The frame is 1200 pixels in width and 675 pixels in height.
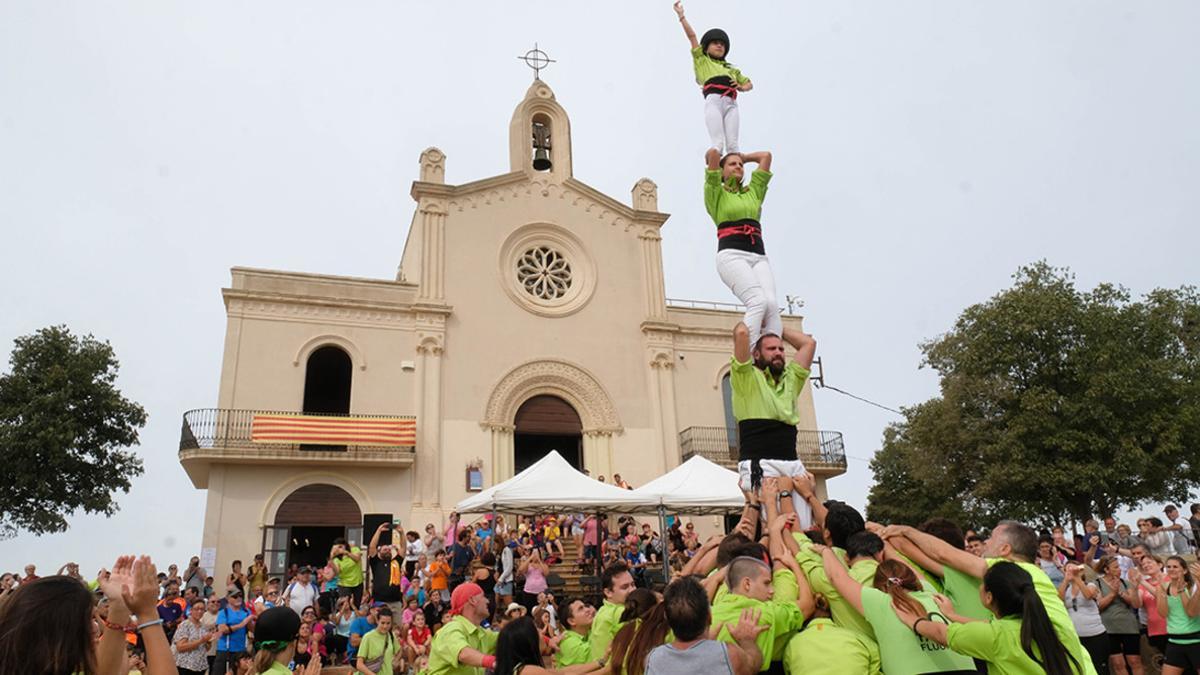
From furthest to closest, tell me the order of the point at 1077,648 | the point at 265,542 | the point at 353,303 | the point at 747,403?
the point at 353,303
the point at 265,542
the point at 747,403
the point at 1077,648

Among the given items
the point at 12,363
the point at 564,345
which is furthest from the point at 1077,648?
the point at 12,363

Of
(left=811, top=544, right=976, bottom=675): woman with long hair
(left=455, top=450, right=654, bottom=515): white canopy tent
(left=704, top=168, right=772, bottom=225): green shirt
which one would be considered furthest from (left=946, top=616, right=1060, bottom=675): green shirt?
(left=455, top=450, right=654, bottom=515): white canopy tent

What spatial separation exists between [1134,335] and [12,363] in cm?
3441

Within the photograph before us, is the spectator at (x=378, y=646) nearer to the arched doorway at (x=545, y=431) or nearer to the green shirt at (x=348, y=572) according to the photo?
the green shirt at (x=348, y=572)

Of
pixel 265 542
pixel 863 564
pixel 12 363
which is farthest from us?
pixel 12 363

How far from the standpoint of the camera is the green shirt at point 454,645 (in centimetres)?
513

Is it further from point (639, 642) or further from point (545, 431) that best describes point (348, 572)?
point (639, 642)

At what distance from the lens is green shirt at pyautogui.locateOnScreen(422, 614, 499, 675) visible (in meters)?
5.13

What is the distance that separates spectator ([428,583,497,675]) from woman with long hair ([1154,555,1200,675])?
22.2ft

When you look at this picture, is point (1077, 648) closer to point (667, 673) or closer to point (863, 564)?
point (863, 564)

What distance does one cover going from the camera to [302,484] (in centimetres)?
2052

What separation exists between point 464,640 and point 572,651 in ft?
2.46

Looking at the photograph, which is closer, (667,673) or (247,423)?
(667,673)

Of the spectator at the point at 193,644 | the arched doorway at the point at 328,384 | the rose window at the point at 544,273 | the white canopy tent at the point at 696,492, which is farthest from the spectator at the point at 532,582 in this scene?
the rose window at the point at 544,273
